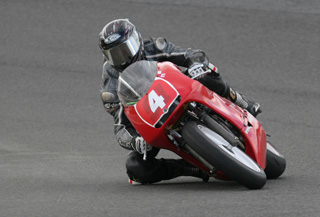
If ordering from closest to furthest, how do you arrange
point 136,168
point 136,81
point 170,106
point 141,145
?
1. point 170,106
2. point 136,81
3. point 141,145
4. point 136,168

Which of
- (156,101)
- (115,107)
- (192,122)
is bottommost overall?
(115,107)

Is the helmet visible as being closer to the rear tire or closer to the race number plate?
the race number plate

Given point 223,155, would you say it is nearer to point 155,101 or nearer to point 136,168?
point 155,101

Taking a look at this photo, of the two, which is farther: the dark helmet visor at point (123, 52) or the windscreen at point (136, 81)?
the dark helmet visor at point (123, 52)

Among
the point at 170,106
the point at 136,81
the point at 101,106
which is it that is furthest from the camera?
the point at 101,106

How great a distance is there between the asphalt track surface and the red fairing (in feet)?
1.23

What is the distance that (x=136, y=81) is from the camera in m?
5.22

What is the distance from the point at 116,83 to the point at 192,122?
1.10 m

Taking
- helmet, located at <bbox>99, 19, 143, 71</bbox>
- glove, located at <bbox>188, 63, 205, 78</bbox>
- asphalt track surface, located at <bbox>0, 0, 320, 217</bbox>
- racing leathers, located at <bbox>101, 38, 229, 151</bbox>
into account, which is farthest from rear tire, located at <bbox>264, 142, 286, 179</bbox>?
helmet, located at <bbox>99, 19, 143, 71</bbox>

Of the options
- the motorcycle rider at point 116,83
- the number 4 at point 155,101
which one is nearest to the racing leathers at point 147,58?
the motorcycle rider at point 116,83

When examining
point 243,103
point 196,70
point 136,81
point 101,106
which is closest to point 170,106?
point 136,81

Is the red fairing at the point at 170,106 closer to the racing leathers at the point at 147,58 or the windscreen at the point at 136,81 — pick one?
the windscreen at the point at 136,81

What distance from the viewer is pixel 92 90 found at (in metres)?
8.95

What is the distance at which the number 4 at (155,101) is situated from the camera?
504 centimetres
